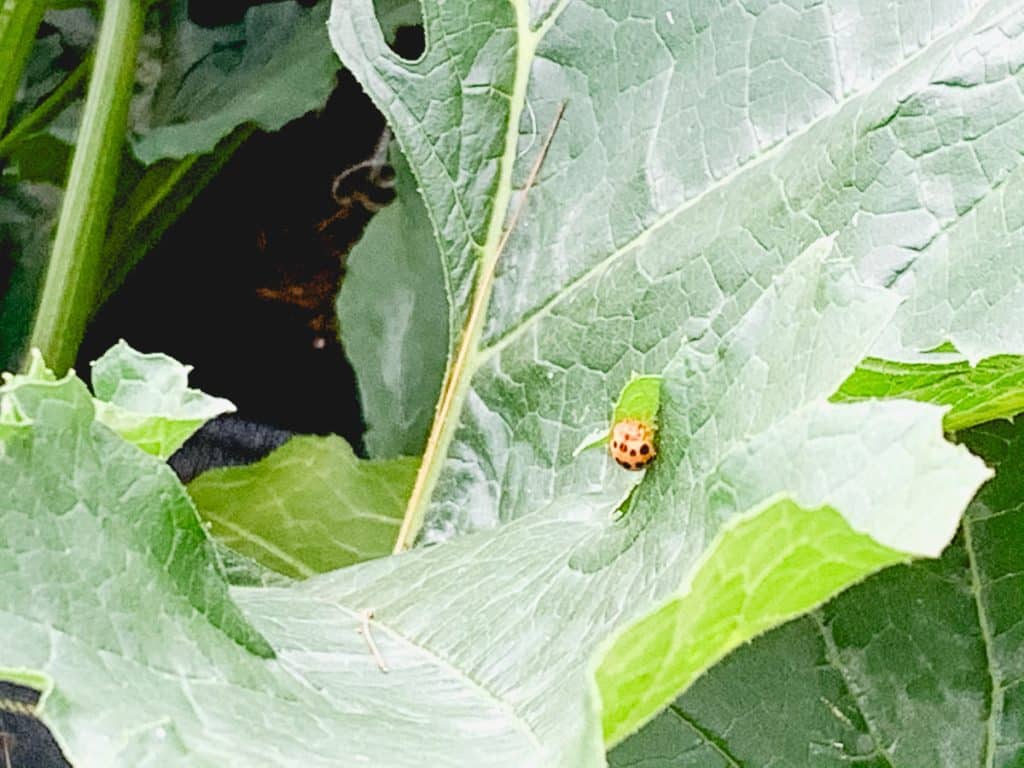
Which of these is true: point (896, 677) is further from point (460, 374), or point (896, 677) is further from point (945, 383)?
point (460, 374)

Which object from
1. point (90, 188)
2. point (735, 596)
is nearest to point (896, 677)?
point (735, 596)

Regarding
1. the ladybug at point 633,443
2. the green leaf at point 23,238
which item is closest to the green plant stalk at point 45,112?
A: the green leaf at point 23,238

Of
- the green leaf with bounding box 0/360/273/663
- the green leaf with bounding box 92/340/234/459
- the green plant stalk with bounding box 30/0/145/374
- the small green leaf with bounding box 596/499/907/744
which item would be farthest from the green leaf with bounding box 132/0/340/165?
the small green leaf with bounding box 596/499/907/744

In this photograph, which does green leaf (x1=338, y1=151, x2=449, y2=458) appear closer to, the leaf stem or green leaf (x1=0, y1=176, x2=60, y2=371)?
the leaf stem

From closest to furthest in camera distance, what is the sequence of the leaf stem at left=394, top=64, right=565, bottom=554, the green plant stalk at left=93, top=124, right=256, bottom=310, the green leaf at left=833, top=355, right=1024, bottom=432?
1. the green leaf at left=833, top=355, right=1024, bottom=432
2. the leaf stem at left=394, top=64, right=565, bottom=554
3. the green plant stalk at left=93, top=124, right=256, bottom=310

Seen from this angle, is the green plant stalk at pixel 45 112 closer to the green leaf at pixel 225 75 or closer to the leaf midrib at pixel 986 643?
the green leaf at pixel 225 75
